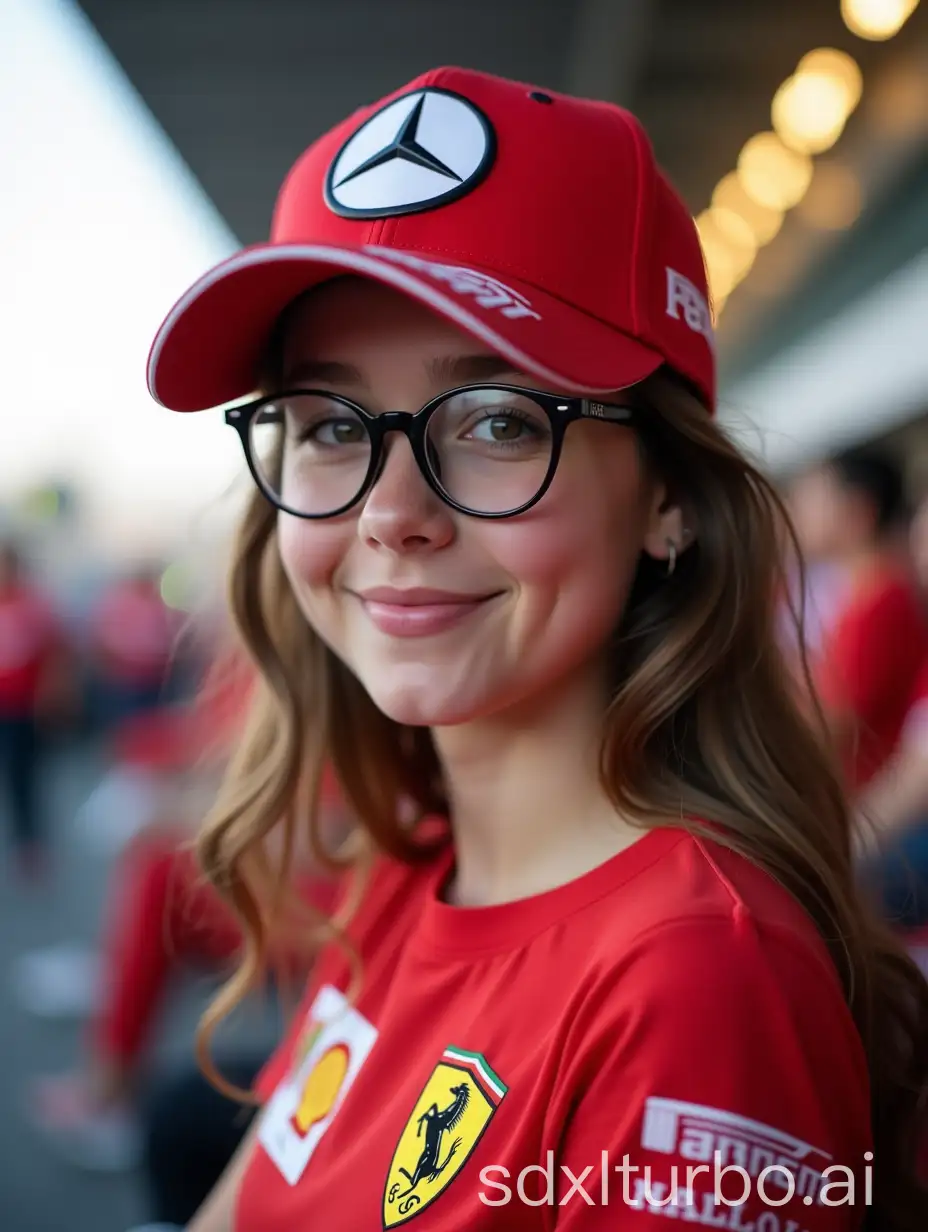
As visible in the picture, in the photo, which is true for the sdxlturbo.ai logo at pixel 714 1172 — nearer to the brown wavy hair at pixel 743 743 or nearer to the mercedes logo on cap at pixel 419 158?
the brown wavy hair at pixel 743 743

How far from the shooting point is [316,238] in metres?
1.19

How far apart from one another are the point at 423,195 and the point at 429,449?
0.85 feet

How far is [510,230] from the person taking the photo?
110 cm

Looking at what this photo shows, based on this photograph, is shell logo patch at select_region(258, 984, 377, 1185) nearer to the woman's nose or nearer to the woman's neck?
the woman's neck

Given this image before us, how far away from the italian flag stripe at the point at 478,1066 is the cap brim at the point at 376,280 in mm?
626

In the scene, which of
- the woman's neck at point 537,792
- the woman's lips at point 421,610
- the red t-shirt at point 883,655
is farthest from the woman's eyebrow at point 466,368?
the red t-shirt at point 883,655

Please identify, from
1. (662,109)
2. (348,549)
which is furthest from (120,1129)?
(662,109)

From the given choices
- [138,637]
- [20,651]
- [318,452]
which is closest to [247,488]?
[318,452]

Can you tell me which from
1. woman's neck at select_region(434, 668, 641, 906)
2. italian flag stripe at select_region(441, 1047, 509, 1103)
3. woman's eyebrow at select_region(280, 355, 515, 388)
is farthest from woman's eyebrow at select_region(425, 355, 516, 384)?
italian flag stripe at select_region(441, 1047, 509, 1103)

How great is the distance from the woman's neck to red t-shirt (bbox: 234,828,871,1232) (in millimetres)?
72

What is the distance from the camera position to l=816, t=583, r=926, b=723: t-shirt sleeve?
336 centimetres

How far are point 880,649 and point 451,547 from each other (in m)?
2.60

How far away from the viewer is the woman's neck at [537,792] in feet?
3.89

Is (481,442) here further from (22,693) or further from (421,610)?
(22,693)
